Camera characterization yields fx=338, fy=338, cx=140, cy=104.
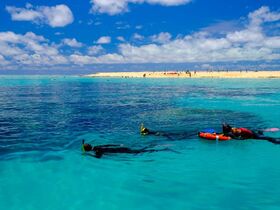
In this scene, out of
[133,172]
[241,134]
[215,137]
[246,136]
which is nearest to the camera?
[133,172]

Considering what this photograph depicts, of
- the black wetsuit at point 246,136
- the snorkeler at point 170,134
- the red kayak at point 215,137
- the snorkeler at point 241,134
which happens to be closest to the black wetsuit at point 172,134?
the snorkeler at point 170,134

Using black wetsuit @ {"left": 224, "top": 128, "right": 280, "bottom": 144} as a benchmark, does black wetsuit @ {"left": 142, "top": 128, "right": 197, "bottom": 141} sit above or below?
below

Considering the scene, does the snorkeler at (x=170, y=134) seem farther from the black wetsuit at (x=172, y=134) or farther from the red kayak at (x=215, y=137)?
the red kayak at (x=215, y=137)

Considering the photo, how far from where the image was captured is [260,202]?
18.1 m

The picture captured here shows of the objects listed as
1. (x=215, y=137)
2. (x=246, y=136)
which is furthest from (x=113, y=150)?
(x=246, y=136)

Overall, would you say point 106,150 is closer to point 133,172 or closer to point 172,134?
point 133,172

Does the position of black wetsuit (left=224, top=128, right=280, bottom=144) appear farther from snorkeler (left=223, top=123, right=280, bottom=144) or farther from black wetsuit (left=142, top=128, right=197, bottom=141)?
black wetsuit (left=142, top=128, right=197, bottom=141)

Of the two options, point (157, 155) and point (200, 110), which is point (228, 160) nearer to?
point (157, 155)

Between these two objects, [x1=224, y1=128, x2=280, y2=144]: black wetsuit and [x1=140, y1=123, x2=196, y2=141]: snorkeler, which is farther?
[x1=140, y1=123, x2=196, y2=141]: snorkeler

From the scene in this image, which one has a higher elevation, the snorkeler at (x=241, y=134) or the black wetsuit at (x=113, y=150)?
the snorkeler at (x=241, y=134)

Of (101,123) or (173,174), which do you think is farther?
(101,123)

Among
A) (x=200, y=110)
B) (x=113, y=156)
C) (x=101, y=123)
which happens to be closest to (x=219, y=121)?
(x=200, y=110)

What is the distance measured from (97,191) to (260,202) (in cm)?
917

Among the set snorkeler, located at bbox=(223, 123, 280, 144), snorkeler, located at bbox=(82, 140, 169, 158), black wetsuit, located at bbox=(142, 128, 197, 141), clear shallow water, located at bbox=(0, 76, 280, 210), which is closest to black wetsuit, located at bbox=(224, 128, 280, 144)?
snorkeler, located at bbox=(223, 123, 280, 144)
